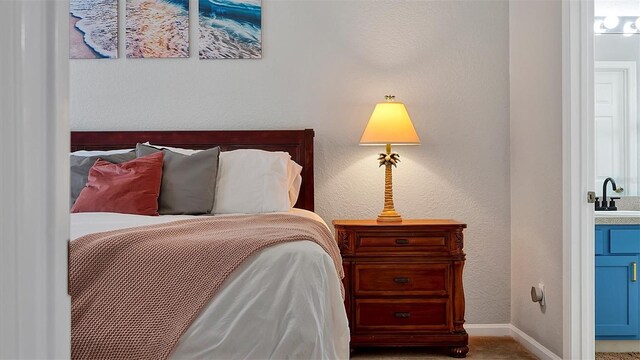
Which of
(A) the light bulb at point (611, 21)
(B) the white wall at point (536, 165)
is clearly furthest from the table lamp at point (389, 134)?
(A) the light bulb at point (611, 21)


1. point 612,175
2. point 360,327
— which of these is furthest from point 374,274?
point 612,175

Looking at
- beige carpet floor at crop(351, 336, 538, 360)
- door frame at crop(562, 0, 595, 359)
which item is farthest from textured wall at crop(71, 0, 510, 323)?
door frame at crop(562, 0, 595, 359)

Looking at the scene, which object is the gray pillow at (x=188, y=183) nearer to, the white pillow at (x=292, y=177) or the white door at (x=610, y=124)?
the white pillow at (x=292, y=177)

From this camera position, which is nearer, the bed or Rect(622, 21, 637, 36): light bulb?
the bed

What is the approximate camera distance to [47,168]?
1.99ft

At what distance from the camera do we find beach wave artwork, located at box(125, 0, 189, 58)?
407 centimetres

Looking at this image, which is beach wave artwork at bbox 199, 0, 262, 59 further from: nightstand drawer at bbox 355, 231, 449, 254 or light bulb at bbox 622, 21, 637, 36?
light bulb at bbox 622, 21, 637, 36

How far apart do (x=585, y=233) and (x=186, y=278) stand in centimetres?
201

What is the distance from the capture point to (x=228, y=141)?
398cm

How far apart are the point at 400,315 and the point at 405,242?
0.41 meters

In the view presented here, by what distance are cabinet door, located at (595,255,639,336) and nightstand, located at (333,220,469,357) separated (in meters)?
0.76

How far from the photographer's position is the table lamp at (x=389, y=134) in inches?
147

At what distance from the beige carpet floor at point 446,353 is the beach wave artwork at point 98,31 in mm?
2440

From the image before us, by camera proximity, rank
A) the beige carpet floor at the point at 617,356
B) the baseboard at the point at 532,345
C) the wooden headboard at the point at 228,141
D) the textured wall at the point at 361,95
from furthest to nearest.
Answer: the textured wall at the point at 361,95 → the wooden headboard at the point at 228,141 → the beige carpet floor at the point at 617,356 → the baseboard at the point at 532,345
